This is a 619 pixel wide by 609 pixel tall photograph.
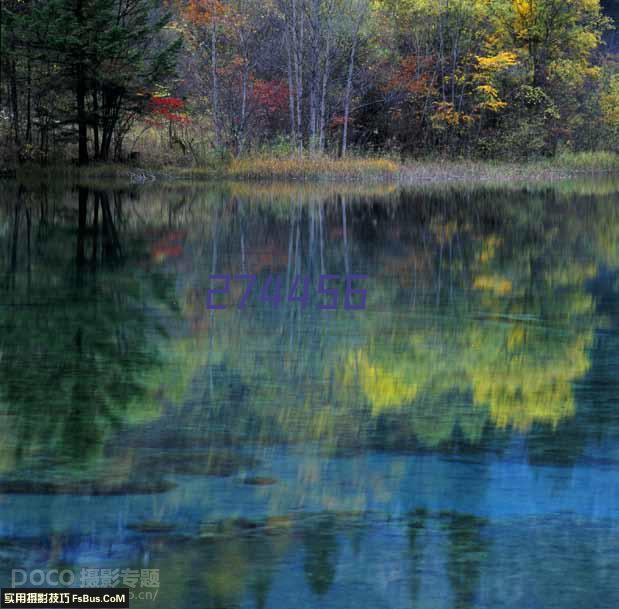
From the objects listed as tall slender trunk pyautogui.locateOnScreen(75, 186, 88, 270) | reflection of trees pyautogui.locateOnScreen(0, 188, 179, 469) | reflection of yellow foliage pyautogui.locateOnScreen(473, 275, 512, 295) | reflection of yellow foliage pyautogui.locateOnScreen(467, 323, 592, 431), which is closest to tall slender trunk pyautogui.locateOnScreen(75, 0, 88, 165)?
tall slender trunk pyautogui.locateOnScreen(75, 186, 88, 270)

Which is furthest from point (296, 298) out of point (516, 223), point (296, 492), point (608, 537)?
point (516, 223)

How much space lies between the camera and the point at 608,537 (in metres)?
4.13

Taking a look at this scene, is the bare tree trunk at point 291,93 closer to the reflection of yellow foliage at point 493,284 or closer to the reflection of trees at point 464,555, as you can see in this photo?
the reflection of yellow foliage at point 493,284

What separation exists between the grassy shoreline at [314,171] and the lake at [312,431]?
20612mm

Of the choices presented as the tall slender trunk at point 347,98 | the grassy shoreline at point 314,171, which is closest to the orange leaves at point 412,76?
the grassy shoreline at point 314,171

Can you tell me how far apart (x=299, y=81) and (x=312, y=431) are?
104ft

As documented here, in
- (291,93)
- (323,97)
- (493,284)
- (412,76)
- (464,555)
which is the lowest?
(464,555)

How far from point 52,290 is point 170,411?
16.8 ft

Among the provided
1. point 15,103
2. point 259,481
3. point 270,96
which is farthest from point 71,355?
point 270,96

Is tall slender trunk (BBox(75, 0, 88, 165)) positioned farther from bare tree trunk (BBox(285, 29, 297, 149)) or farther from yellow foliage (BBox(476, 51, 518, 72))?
yellow foliage (BBox(476, 51, 518, 72))

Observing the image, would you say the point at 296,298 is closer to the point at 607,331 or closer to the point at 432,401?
the point at 607,331

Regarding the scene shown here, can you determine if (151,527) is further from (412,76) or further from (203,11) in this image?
(412,76)

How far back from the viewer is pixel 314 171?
115 ft

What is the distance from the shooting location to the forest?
32.2 m
